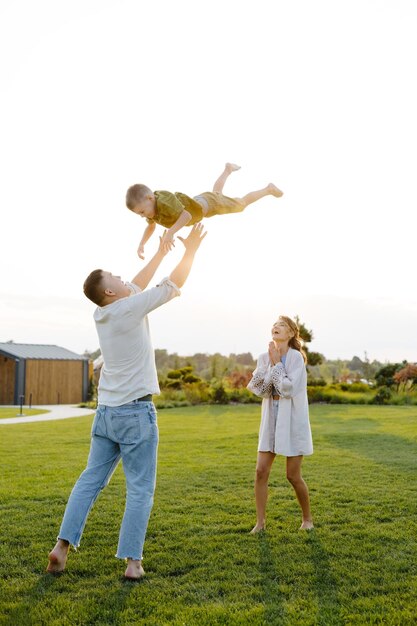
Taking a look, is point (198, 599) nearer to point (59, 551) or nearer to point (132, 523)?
point (132, 523)

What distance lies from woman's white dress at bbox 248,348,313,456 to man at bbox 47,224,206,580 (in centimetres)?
140

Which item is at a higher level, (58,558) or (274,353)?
(274,353)

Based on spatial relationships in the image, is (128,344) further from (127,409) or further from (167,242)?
(167,242)

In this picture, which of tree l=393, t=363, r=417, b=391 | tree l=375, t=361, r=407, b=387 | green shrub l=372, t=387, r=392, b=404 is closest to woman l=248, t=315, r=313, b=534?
green shrub l=372, t=387, r=392, b=404

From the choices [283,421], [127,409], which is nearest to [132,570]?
[127,409]

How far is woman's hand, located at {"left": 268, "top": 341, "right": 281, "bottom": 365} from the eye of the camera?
5.39m

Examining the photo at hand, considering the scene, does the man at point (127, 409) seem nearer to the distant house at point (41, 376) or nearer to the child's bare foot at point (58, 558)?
the child's bare foot at point (58, 558)

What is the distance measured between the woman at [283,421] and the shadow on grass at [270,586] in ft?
1.78

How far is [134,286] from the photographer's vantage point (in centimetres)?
427

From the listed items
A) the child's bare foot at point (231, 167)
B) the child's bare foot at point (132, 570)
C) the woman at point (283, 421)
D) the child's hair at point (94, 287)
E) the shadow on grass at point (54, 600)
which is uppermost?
the child's bare foot at point (231, 167)

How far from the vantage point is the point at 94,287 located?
404 cm

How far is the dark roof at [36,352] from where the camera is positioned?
28625 millimetres

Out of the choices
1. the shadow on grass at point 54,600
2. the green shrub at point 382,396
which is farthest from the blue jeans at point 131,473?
the green shrub at point 382,396

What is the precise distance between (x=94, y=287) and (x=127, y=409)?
0.83 meters
